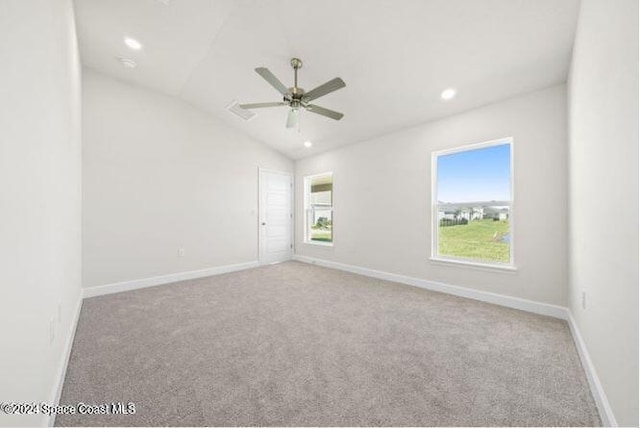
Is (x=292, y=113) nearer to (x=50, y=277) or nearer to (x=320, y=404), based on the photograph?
(x=50, y=277)

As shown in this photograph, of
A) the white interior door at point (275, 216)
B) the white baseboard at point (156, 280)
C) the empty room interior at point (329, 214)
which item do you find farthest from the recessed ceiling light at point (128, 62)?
the white baseboard at point (156, 280)

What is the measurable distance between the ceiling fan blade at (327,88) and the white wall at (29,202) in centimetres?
193

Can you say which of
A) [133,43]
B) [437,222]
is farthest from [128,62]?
[437,222]

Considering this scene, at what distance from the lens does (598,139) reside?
1605mm

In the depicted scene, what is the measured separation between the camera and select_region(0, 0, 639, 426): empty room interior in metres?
1.29

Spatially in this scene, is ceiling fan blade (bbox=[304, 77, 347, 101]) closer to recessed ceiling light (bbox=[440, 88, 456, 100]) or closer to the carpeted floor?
recessed ceiling light (bbox=[440, 88, 456, 100])

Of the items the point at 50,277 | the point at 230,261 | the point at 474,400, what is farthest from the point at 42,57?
the point at 230,261

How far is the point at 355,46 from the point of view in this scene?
2.68 meters

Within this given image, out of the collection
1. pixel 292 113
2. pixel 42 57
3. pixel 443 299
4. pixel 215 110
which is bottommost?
pixel 443 299

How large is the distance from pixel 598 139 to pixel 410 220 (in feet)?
8.31

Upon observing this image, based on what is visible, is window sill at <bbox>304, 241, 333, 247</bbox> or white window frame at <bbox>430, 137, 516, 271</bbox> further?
window sill at <bbox>304, 241, 333, 247</bbox>

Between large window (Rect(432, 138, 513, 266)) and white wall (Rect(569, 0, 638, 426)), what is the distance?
3.55 feet

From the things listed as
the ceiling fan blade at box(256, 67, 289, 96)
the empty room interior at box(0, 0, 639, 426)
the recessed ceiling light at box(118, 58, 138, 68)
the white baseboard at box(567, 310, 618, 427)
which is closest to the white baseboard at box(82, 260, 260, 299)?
the empty room interior at box(0, 0, 639, 426)

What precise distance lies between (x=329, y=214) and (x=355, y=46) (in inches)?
138
